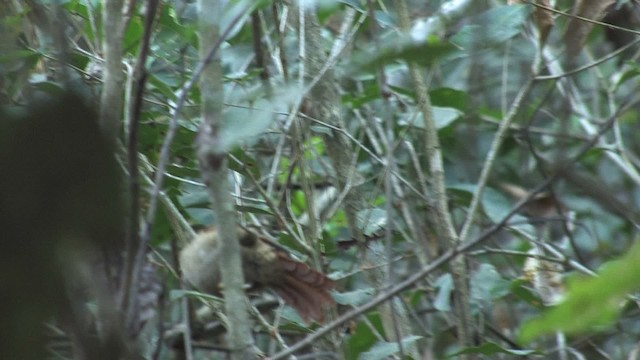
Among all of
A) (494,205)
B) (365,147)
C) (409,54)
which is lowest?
(494,205)

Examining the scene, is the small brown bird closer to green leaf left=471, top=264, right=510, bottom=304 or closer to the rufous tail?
the rufous tail

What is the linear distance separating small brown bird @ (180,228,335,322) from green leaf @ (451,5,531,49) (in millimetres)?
479

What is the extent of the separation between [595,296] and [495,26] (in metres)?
1.12

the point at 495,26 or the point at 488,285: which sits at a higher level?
the point at 495,26

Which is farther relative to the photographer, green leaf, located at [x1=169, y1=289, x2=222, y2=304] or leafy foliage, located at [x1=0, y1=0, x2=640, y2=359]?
green leaf, located at [x1=169, y1=289, x2=222, y2=304]

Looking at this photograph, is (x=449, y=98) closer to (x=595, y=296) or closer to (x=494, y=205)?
(x=494, y=205)

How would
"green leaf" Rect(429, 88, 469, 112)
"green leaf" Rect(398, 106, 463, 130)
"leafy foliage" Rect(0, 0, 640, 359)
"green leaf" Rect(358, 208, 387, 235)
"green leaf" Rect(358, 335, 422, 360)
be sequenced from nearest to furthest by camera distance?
"leafy foliage" Rect(0, 0, 640, 359), "green leaf" Rect(358, 335, 422, 360), "green leaf" Rect(358, 208, 387, 235), "green leaf" Rect(398, 106, 463, 130), "green leaf" Rect(429, 88, 469, 112)

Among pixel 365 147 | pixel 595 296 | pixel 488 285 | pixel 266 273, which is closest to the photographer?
pixel 595 296

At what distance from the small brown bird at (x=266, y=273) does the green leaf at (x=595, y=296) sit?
0.93 m

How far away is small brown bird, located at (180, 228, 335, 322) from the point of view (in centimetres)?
166

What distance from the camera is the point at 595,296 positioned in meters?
0.69

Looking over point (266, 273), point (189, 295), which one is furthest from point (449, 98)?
point (189, 295)

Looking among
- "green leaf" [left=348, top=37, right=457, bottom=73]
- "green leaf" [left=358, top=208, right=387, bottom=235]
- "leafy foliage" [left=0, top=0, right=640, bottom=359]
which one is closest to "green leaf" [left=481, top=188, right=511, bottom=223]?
"leafy foliage" [left=0, top=0, right=640, bottom=359]

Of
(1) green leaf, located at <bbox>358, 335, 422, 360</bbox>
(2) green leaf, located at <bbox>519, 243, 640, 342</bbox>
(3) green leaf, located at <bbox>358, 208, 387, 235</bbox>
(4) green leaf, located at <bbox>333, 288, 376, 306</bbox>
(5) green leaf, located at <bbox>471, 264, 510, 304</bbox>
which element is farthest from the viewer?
(5) green leaf, located at <bbox>471, 264, 510, 304</bbox>
